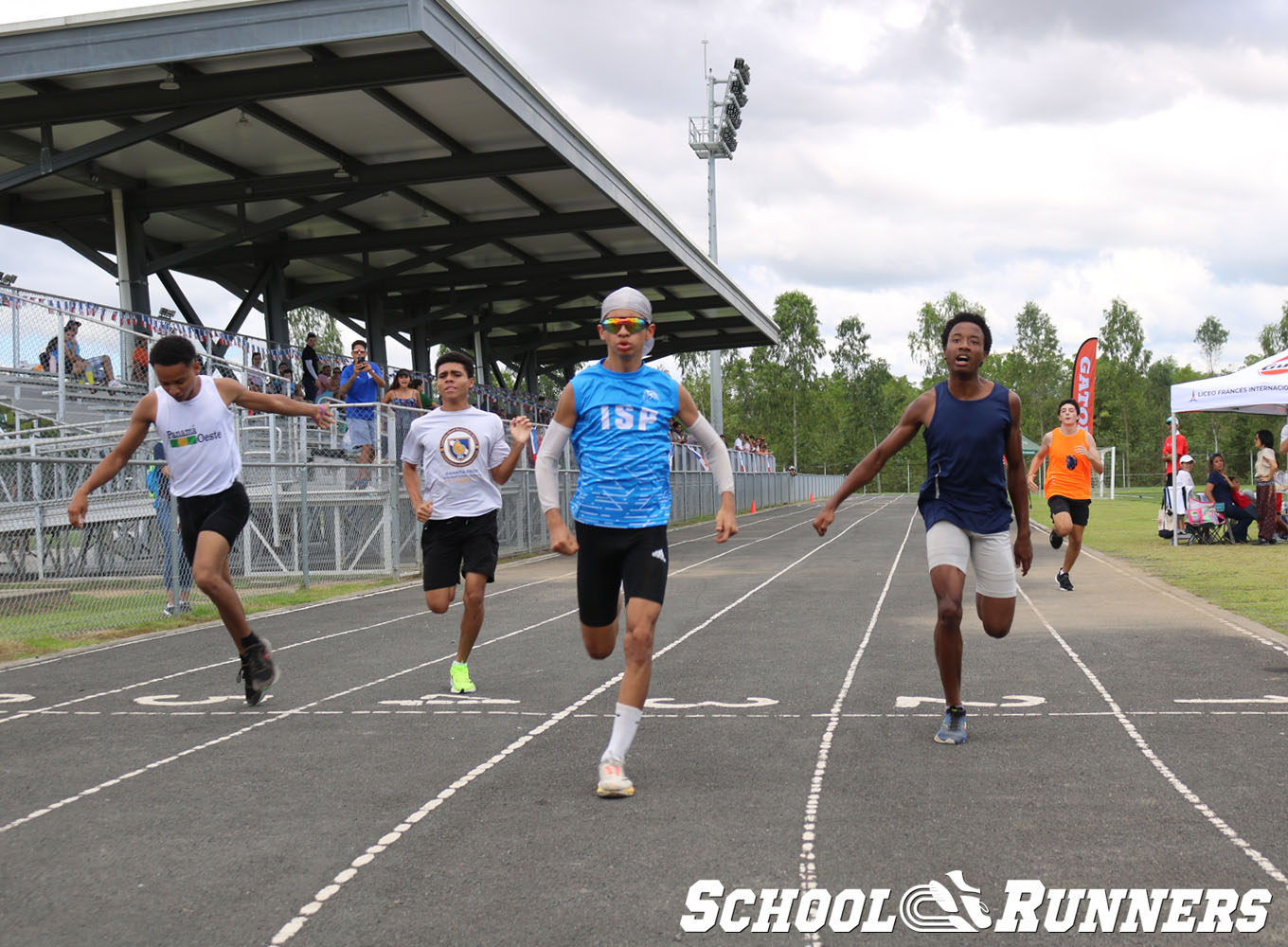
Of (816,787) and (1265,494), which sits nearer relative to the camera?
(816,787)

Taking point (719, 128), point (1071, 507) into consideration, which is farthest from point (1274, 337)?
point (1071, 507)

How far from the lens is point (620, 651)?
935 centimetres

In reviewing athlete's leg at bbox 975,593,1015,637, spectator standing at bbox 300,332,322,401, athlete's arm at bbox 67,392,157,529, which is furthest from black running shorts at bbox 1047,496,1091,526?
spectator standing at bbox 300,332,322,401

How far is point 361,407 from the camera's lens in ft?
58.4

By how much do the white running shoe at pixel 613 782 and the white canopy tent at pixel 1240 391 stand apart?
18.3 m

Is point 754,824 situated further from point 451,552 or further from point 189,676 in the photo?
point 189,676

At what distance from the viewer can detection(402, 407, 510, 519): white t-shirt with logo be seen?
777 centimetres

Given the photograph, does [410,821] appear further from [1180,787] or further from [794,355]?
[794,355]

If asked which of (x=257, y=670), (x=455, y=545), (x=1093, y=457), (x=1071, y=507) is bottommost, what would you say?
(x=257, y=670)

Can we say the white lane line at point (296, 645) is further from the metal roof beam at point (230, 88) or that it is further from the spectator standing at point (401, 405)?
the metal roof beam at point (230, 88)

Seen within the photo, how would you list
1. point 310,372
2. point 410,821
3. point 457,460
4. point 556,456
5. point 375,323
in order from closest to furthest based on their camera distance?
point 410,821, point 556,456, point 457,460, point 310,372, point 375,323

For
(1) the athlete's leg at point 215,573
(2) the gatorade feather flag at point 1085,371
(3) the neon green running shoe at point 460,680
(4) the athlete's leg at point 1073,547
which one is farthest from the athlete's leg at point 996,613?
(2) the gatorade feather flag at point 1085,371

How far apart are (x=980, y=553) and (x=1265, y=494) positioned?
57.8 ft

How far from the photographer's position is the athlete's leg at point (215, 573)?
6848 millimetres
